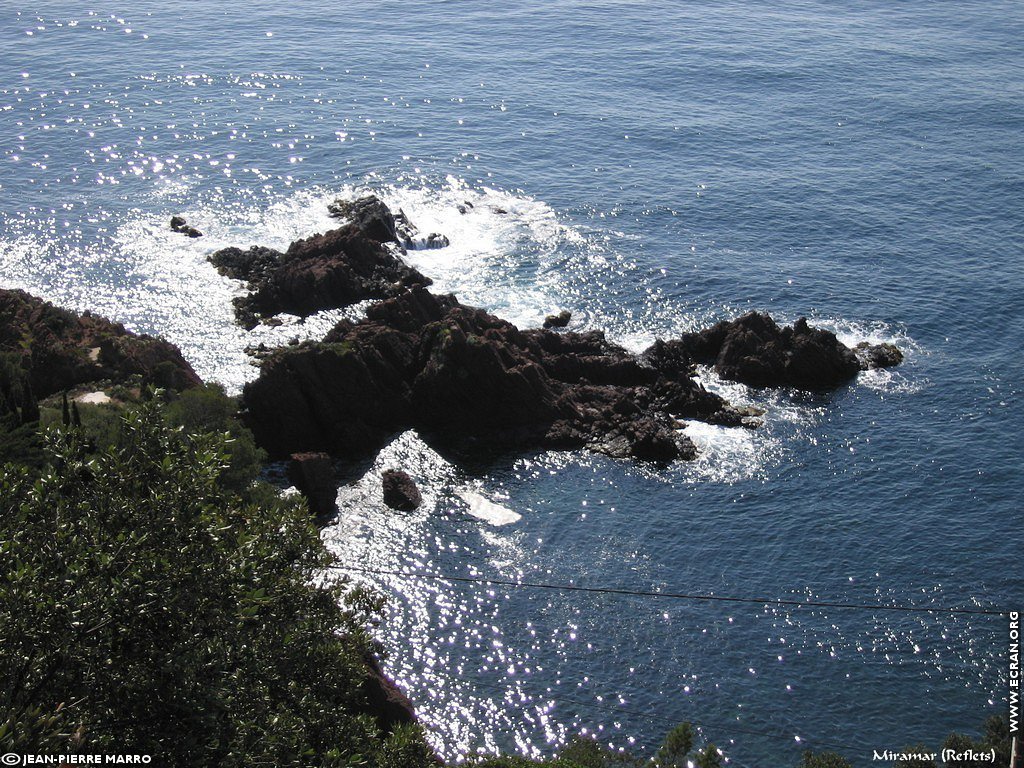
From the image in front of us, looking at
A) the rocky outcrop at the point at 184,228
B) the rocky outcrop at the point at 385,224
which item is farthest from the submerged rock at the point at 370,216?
the rocky outcrop at the point at 184,228

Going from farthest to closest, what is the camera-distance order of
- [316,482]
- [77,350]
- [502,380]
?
[77,350] → [502,380] → [316,482]

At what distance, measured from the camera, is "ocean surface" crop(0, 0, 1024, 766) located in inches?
2183

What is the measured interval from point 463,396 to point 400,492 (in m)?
11.7

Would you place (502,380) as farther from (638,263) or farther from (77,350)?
(77,350)

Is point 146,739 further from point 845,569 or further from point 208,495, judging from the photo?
point 845,569

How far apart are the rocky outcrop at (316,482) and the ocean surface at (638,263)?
143cm

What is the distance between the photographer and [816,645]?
56.3 m

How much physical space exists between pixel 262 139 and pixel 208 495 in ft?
357

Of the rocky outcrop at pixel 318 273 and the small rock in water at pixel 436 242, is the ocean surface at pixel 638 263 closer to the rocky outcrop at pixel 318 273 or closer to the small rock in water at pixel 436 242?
the small rock in water at pixel 436 242

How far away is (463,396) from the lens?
76250mm

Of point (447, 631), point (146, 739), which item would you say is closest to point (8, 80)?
point (447, 631)

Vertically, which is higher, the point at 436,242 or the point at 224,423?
the point at 224,423

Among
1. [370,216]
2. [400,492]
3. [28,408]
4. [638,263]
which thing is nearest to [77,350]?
[28,408]

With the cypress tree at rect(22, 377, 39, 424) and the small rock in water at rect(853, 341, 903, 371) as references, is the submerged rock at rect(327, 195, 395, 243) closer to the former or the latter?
the cypress tree at rect(22, 377, 39, 424)
